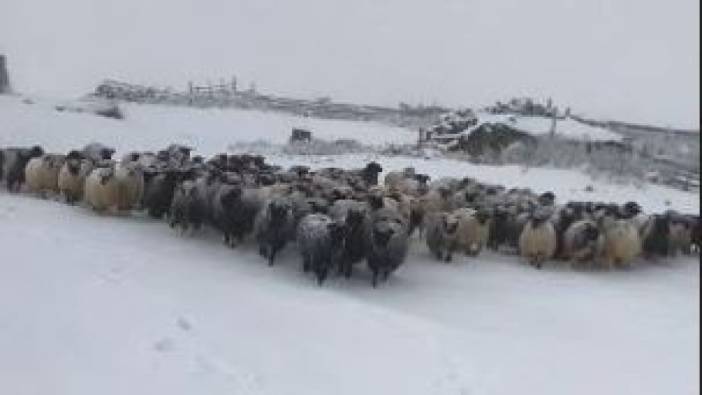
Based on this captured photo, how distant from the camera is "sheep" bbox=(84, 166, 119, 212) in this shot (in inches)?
654

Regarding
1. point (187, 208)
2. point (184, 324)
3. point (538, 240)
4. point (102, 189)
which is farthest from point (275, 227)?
point (538, 240)

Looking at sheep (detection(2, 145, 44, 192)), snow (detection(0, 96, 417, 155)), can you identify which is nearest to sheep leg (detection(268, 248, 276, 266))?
sheep (detection(2, 145, 44, 192))

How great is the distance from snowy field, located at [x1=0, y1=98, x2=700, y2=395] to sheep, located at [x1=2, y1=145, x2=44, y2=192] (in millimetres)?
597

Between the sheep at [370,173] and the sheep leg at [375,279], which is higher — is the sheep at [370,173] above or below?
above

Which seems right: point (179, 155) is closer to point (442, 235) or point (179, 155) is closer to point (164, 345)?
point (442, 235)

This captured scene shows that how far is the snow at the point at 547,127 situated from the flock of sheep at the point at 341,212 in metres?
15.3

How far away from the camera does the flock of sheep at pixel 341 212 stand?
14570mm

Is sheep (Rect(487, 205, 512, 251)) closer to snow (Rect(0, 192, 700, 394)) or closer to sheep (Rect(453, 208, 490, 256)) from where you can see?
sheep (Rect(453, 208, 490, 256))

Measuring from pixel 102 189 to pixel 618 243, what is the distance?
25.9ft

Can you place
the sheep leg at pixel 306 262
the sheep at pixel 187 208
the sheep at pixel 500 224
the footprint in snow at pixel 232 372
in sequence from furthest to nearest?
the sheep at pixel 500 224
the sheep at pixel 187 208
the sheep leg at pixel 306 262
the footprint in snow at pixel 232 372

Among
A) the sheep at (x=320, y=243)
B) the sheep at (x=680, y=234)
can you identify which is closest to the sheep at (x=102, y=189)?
the sheep at (x=320, y=243)

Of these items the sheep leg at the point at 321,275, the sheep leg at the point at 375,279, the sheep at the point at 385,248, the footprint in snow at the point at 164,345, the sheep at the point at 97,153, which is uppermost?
the sheep at the point at 97,153

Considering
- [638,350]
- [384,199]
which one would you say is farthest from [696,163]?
[638,350]

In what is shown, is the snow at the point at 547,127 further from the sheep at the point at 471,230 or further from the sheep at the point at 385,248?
the sheep at the point at 385,248
